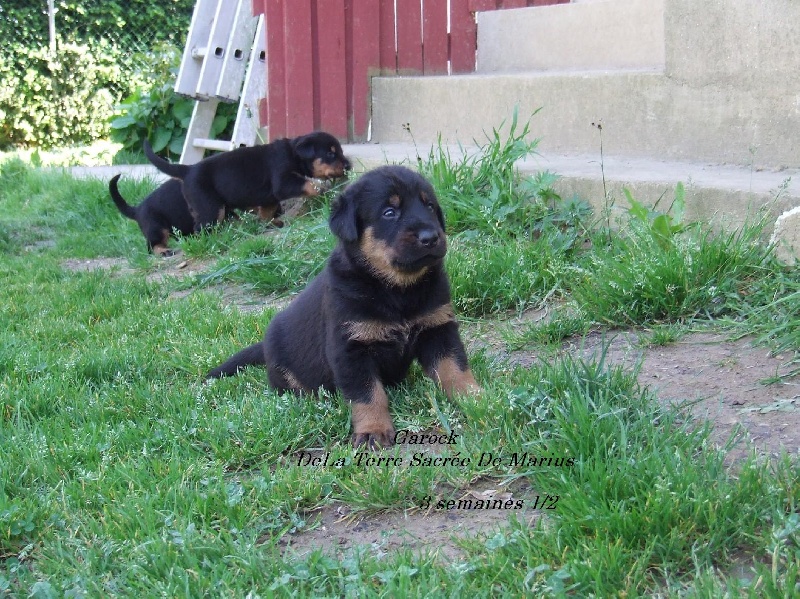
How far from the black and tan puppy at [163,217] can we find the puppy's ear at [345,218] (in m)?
3.72

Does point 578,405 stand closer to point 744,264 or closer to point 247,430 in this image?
point 247,430

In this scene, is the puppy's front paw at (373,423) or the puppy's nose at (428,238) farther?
the puppy's nose at (428,238)

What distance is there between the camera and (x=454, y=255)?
4426mm

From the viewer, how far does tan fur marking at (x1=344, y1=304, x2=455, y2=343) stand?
3.09 meters

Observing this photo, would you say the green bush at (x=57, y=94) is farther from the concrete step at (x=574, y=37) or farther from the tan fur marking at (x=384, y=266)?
the tan fur marking at (x=384, y=266)

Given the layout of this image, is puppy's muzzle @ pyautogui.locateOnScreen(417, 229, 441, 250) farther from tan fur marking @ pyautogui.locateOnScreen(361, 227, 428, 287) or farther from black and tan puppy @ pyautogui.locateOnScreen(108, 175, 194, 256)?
black and tan puppy @ pyautogui.locateOnScreen(108, 175, 194, 256)

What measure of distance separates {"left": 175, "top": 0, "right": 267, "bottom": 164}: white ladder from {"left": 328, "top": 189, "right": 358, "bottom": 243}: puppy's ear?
4272 mm

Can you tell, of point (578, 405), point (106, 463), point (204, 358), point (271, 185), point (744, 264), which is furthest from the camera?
point (271, 185)

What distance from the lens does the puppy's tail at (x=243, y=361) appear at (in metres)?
3.76

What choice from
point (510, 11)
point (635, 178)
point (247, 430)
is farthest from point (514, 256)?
point (510, 11)

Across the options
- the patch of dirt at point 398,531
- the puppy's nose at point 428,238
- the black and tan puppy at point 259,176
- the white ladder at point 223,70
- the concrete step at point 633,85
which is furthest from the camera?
the white ladder at point 223,70

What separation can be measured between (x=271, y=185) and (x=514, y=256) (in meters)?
2.92

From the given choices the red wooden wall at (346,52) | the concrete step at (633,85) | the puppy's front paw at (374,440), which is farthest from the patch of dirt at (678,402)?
the red wooden wall at (346,52)

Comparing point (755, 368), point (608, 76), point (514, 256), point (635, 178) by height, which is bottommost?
point (755, 368)
